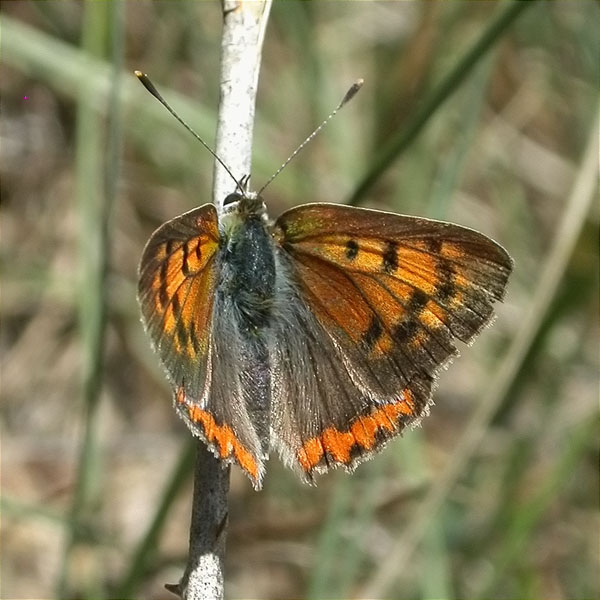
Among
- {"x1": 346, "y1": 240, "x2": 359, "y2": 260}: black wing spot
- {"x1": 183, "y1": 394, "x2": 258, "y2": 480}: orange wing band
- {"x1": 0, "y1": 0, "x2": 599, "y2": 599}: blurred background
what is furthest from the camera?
{"x1": 0, "y1": 0, "x2": 599, "y2": 599}: blurred background

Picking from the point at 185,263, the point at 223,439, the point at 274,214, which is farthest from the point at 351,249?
the point at 274,214

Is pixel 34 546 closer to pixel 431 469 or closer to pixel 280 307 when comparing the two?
pixel 431 469

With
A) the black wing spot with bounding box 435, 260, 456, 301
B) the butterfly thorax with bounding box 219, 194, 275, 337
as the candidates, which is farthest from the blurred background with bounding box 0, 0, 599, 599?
the black wing spot with bounding box 435, 260, 456, 301

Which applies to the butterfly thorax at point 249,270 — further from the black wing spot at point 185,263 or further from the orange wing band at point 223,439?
the orange wing band at point 223,439

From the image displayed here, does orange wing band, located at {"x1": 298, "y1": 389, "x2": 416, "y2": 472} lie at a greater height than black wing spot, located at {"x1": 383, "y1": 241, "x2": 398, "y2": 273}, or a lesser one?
lesser

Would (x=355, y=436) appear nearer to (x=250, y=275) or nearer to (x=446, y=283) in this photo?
(x=446, y=283)

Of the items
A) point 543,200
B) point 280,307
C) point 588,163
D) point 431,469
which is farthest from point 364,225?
point 543,200

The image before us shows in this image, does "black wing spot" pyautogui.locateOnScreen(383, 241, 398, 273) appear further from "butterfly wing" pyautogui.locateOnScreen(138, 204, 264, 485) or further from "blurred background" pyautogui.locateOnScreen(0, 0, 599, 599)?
"blurred background" pyautogui.locateOnScreen(0, 0, 599, 599)
